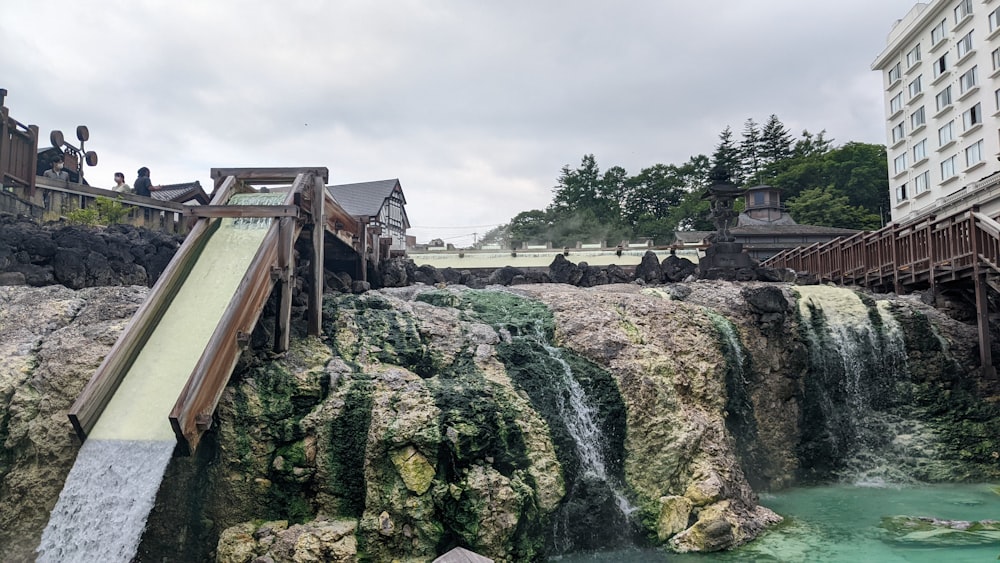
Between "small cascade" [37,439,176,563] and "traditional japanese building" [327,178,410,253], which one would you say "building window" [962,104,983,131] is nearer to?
"traditional japanese building" [327,178,410,253]

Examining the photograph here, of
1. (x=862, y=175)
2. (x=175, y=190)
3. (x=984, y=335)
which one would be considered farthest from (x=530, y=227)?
(x=984, y=335)

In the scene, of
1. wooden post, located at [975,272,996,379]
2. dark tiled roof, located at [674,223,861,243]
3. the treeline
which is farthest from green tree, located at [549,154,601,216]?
wooden post, located at [975,272,996,379]

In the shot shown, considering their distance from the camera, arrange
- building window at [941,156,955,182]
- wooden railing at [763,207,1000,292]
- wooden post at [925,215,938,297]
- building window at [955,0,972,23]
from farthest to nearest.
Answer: building window at [941,156,955,182]
building window at [955,0,972,23]
wooden post at [925,215,938,297]
wooden railing at [763,207,1000,292]

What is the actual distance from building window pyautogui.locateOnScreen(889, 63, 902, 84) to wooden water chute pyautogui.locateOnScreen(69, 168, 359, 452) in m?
39.8

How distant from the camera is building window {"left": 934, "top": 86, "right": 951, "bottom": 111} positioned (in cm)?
3391

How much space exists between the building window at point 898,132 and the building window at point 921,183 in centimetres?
341

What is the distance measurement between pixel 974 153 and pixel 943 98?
15.3 feet

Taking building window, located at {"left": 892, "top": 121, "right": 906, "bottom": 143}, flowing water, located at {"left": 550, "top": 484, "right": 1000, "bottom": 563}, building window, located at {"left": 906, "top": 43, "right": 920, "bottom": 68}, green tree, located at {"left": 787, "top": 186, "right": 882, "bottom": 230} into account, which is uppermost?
building window, located at {"left": 906, "top": 43, "right": 920, "bottom": 68}

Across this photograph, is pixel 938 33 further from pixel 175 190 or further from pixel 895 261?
pixel 175 190

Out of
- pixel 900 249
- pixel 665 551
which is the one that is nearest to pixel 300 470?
pixel 665 551

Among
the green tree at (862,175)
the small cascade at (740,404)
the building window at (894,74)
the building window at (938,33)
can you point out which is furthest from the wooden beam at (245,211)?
the green tree at (862,175)

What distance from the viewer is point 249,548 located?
7.83 meters

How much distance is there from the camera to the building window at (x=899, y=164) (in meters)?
38.8

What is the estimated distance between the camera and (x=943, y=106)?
1350 inches
